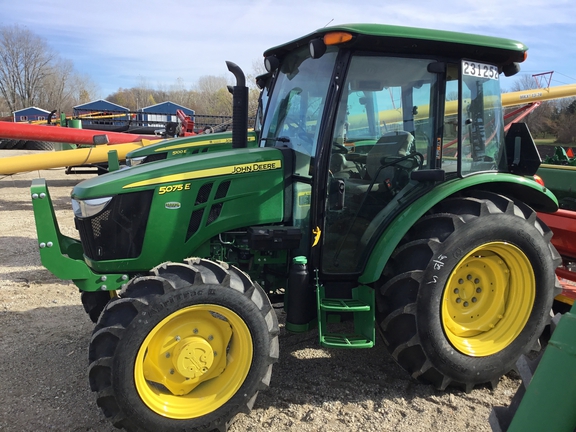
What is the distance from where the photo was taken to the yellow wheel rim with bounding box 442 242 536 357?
10.5ft

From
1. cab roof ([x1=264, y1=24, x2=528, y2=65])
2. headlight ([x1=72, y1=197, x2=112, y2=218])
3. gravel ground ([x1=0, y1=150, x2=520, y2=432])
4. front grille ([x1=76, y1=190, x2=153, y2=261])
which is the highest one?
cab roof ([x1=264, y1=24, x2=528, y2=65])

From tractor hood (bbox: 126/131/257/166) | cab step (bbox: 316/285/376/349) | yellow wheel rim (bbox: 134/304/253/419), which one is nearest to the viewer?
yellow wheel rim (bbox: 134/304/253/419)

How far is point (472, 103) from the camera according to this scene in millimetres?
3289

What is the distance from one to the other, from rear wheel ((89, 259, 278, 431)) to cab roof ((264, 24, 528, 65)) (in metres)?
1.55

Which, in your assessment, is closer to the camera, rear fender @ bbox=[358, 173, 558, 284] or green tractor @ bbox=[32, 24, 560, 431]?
green tractor @ bbox=[32, 24, 560, 431]

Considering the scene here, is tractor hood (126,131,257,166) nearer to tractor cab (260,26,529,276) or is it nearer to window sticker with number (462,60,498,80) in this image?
tractor cab (260,26,529,276)

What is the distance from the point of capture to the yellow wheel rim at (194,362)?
2594mm

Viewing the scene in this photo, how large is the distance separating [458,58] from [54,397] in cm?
341

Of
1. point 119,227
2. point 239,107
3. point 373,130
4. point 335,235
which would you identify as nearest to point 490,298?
point 335,235

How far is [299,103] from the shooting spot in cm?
325

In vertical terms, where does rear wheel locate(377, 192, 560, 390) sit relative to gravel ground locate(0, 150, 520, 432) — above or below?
above

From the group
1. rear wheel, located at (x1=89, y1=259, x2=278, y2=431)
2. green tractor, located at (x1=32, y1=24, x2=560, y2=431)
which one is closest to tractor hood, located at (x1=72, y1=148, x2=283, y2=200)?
green tractor, located at (x1=32, y1=24, x2=560, y2=431)

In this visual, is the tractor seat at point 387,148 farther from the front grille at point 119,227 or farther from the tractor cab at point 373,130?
the front grille at point 119,227

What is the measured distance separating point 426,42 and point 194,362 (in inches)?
91.7
